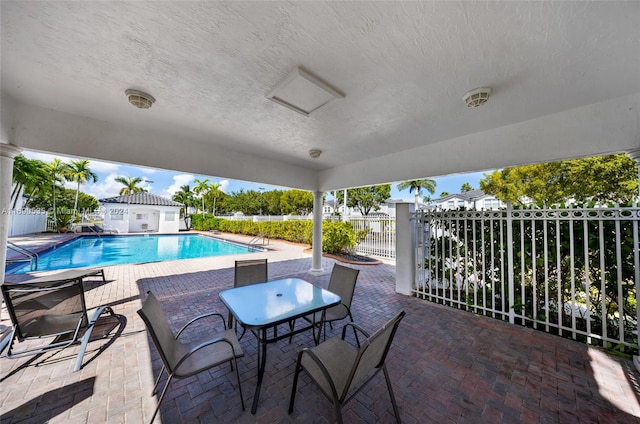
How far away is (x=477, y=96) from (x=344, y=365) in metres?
3.41

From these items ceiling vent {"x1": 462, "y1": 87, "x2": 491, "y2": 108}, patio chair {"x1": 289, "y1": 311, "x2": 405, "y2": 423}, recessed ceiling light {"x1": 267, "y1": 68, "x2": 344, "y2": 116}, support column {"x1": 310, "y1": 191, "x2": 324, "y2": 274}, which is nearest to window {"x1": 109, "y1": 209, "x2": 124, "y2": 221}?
support column {"x1": 310, "y1": 191, "x2": 324, "y2": 274}

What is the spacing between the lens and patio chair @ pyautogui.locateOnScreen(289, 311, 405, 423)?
1.67 m

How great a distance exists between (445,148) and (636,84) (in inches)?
86.9

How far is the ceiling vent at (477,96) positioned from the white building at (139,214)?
25925 millimetres

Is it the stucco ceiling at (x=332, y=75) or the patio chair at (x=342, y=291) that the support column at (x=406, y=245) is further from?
the patio chair at (x=342, y=291)

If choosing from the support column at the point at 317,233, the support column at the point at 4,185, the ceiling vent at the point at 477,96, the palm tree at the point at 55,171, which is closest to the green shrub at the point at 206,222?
the palm tree at the point at 55,171

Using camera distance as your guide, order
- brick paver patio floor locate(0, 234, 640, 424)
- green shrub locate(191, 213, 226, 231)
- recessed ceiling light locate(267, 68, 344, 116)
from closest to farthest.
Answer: brick paver patio floor locate(0, 234, 640, 424), recessed ceiling light locate(267, 68, 344, 116), green shrub locate(191, 213, 226, 231)

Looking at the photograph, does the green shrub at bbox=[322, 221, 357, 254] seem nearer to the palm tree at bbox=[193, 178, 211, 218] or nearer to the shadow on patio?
the shadow on patio

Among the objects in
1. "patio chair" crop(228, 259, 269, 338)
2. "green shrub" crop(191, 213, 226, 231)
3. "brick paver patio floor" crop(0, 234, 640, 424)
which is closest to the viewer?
"brick paver patio floor" crop(0, 234, 640, 424)

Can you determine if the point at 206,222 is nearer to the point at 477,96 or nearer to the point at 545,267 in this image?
the point at 477,96

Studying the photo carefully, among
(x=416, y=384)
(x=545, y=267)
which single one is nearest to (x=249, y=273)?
(x=416, y=384)

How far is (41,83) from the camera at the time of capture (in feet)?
8.79

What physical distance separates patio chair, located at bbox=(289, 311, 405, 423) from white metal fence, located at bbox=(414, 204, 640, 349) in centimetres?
321

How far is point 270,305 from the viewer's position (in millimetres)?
2754
